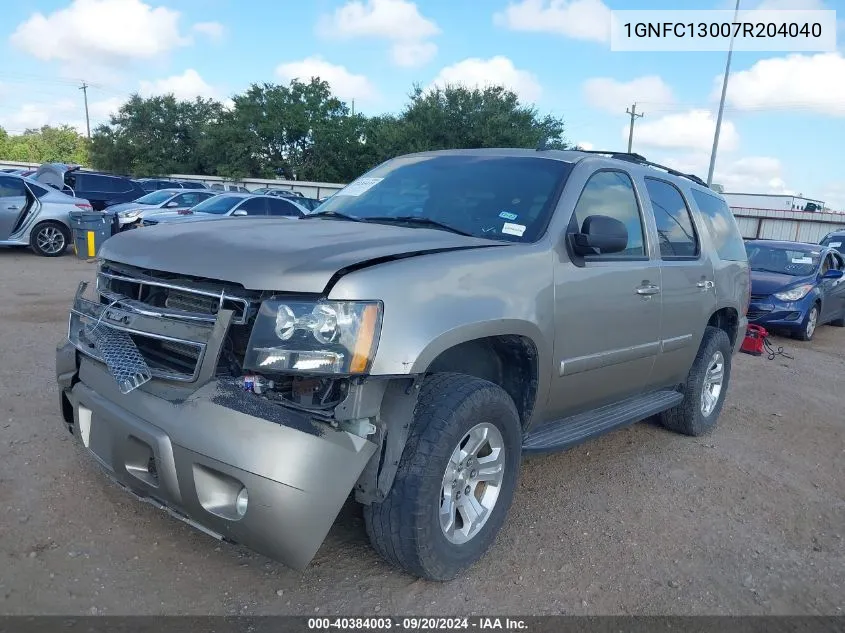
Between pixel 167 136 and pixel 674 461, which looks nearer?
pixel 674 461

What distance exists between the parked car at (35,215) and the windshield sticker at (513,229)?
42.7 feet

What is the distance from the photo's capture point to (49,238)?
45.8 ft

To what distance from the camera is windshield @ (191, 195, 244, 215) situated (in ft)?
48.3

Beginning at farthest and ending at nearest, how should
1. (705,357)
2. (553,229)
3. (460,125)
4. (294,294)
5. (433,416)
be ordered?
1. (460,125)
2. (705,357)
3. (553,229)
4. (433,416)
5. (294,294)

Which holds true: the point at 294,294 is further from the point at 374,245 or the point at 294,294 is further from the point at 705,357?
the point at 705,357

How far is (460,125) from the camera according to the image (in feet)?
111

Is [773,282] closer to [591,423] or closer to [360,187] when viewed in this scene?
[591,423]

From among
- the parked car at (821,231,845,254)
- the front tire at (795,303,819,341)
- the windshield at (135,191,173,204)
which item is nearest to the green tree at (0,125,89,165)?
the windshield at (135,191,173,204)

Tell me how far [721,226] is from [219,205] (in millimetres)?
11982

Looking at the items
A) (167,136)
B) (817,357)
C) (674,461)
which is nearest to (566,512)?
(674,461)

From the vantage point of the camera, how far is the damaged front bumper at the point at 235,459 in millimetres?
2326

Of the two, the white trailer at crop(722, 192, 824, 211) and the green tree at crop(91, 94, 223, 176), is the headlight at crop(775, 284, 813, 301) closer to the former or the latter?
the white trailer at crop(722, 192, 824, 211)

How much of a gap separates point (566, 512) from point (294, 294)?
2.13 metres

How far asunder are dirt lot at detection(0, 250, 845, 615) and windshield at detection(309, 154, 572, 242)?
1.57m
